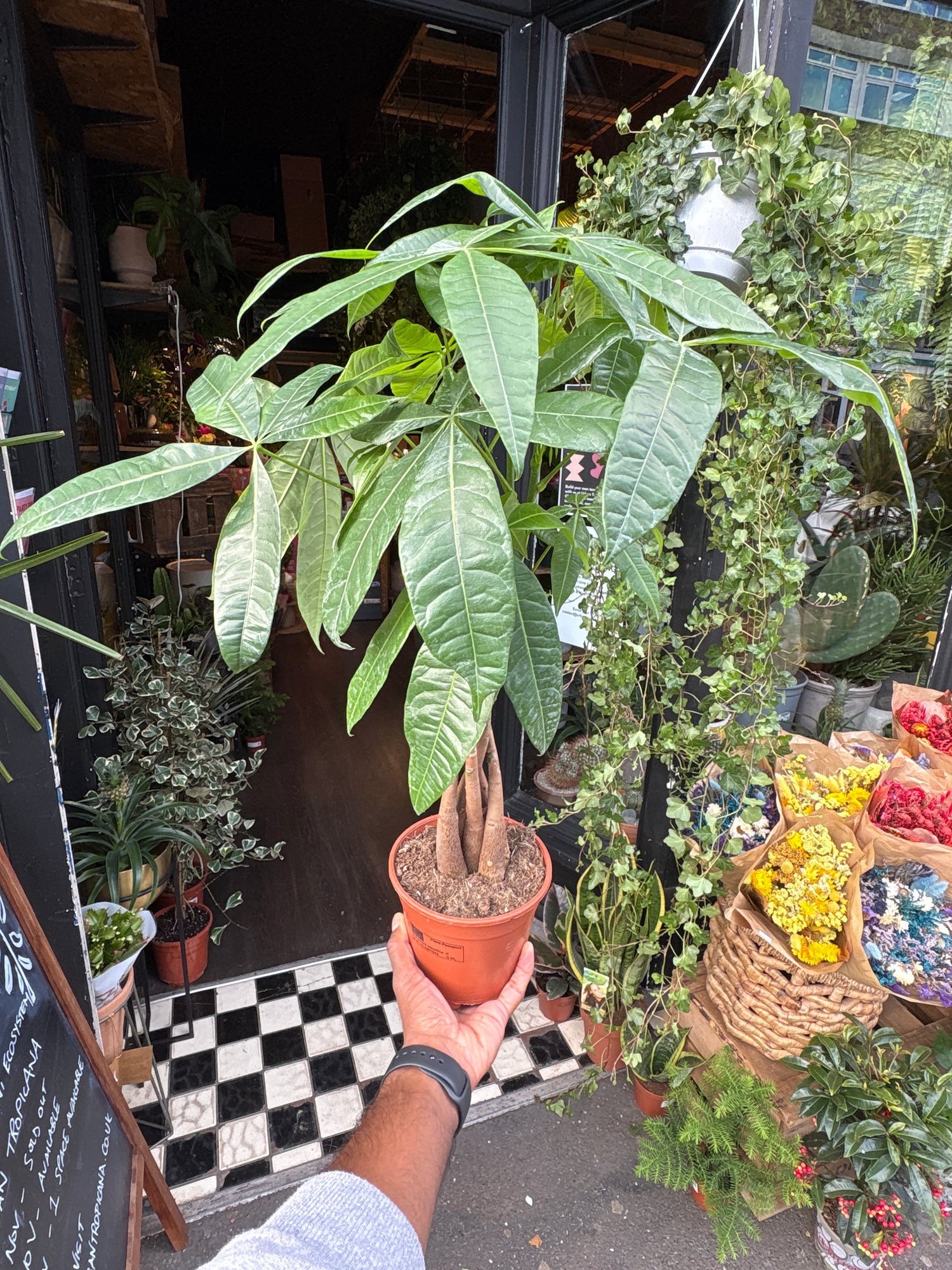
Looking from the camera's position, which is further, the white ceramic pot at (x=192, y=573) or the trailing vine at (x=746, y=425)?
the white ceramic pot at (x=192, y=573)

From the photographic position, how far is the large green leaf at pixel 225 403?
636 mm

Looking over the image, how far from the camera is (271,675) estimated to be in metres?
4.00

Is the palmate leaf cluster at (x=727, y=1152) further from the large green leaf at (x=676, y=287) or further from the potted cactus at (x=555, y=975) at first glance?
the large green leaf at (x=676, y=287)

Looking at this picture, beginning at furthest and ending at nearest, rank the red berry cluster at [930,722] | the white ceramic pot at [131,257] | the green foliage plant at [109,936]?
the white ceramic pot at [131,257]
the red berry cluster at [930,722]
the green foliage plant at [109,936]

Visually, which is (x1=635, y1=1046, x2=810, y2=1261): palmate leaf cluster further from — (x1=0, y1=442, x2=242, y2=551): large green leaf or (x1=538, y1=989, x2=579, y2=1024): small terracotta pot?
(x1=0, y1=442, x2=242, y2=551): large green leaf

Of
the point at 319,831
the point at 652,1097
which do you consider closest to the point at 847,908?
the point at 652,1097

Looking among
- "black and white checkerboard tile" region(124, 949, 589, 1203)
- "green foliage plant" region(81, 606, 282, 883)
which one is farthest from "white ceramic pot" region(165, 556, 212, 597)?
"black and white checkerboard tile" region(124, 949, 589, 1203)

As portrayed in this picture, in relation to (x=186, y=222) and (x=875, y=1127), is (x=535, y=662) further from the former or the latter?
(x=186, y=222)

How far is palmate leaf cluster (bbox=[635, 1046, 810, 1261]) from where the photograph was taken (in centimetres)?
128

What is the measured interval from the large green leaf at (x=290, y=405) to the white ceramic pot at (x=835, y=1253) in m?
1.67

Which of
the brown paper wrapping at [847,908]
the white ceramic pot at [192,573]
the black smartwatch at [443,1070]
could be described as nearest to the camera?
the black smartwatch at [443,1070]

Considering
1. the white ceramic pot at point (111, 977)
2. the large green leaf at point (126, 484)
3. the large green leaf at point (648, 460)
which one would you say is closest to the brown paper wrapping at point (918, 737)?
the large green leaf at point (648, 460)

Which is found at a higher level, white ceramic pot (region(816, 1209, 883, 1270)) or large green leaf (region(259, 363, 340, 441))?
large green leaf (region(259, 363, 340, 441))

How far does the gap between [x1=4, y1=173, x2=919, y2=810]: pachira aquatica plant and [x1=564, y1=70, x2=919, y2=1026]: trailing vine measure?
231 millimetres
